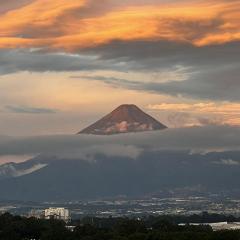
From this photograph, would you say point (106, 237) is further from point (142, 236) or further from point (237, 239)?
point (237, 239)

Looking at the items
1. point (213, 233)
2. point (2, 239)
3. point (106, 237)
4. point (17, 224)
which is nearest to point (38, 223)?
point (17, 224)

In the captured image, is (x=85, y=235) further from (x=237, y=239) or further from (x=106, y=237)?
(x=237, y=239)

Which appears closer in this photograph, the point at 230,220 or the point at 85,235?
the point at 85,235

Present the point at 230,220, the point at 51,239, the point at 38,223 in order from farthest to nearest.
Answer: the point at 230,220 → the point at 38,223 → the point at 51,239

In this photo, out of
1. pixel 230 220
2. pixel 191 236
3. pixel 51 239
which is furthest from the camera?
pixel 230 220

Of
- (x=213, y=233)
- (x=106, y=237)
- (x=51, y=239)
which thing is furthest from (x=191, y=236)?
(x=51, y=239)

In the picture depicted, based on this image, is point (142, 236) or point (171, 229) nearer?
point (142, 236)

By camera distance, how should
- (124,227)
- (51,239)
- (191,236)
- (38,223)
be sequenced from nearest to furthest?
(191,236) < (51,239) < (124,227) < (38,223)

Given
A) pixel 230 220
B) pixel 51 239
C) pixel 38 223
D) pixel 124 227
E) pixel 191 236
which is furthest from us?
pixel 230 220
